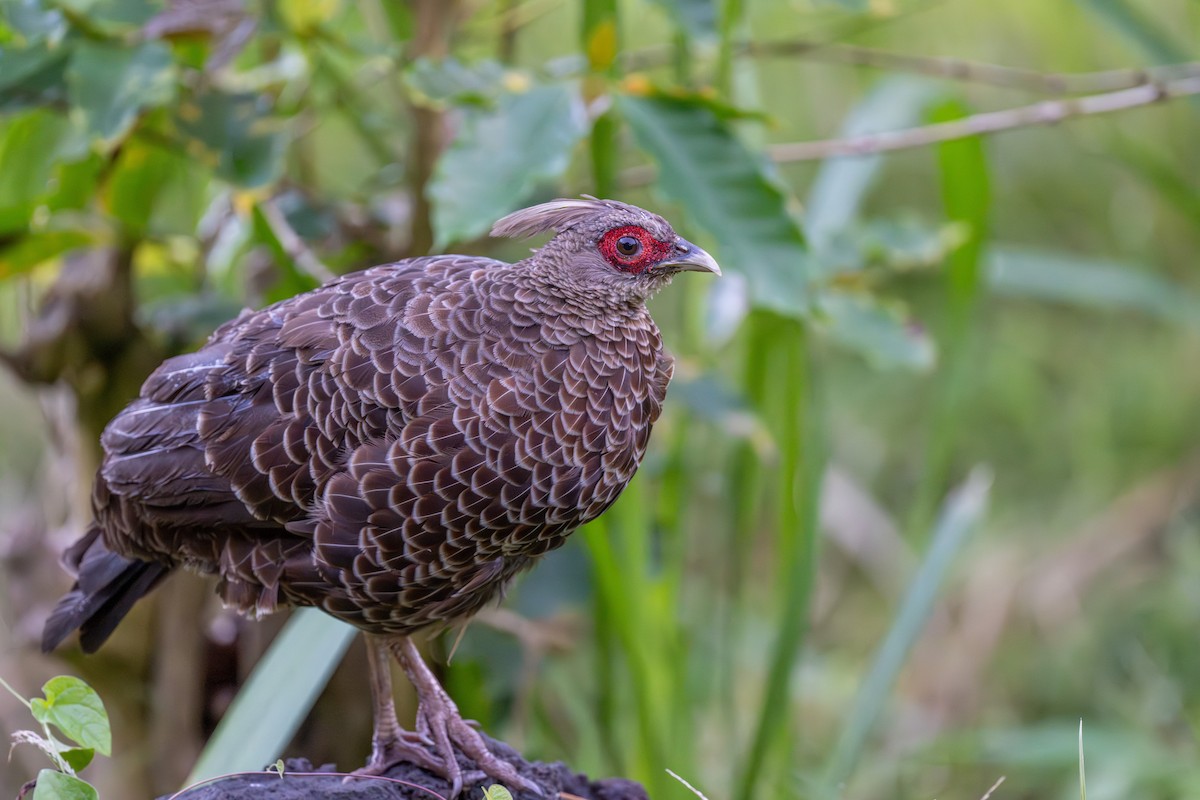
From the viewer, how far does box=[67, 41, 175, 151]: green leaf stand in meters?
2.10

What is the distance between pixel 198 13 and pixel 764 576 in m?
3.58

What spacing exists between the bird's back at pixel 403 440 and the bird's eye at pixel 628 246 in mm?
84

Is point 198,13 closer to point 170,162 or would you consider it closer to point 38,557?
point 170,162

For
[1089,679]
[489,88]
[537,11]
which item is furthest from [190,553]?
[1089,679]

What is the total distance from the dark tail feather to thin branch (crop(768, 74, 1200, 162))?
1.67 meters

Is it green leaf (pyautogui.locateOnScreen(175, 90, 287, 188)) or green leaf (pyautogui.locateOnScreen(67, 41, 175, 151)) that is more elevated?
green leaf (pyautogui.locateOnScreen(67, 41, 175, 151))

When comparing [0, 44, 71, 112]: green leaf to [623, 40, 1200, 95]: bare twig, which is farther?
[623, 40, 1200, 95]: bare twig

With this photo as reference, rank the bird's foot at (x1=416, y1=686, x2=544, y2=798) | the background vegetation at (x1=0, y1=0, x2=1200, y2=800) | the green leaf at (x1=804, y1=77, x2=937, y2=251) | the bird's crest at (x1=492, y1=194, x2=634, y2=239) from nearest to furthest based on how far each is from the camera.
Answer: the bird's crest at (x1=492, y1=194, x2=634, y2=239) → the bird's foot at (x1=416, y1=686, x2=544, y2=798) → the background vegetation at (x1=0, y1=0, x2=1200, y2=800) → the green leaf at (x1=804, y1=77, x2=937, y2=251)

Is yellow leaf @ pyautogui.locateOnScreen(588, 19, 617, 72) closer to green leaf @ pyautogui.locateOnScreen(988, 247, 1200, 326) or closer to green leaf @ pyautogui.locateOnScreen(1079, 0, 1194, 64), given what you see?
green leaf @ pyautogui.locateOnScreen(1079, 0, 1194, 64)

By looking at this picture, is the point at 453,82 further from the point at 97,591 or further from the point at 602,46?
the point at 97,591

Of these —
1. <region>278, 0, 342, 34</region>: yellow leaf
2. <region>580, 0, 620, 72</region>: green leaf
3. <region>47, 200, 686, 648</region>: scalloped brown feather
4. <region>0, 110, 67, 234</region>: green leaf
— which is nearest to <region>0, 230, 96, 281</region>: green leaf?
<region>0, 110, 67, 234</region>: green leaf

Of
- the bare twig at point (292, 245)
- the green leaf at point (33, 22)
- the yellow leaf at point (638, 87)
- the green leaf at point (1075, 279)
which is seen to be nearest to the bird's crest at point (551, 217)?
the yellow leaf at point (638, 87)

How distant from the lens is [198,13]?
2.38 metres

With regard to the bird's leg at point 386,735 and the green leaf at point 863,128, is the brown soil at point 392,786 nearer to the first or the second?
the bird's leg at point 386,735
